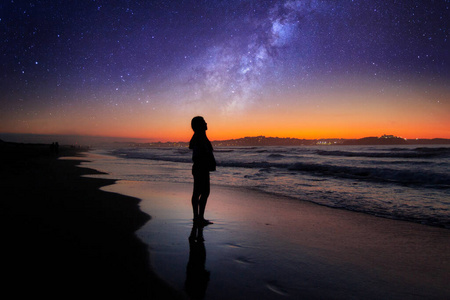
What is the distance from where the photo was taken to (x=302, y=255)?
328 centimetres

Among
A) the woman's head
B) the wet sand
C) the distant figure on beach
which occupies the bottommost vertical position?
the wet sand

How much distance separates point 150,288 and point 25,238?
2585 millimetres

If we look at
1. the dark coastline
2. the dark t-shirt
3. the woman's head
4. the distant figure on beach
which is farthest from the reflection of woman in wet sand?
the woman's head

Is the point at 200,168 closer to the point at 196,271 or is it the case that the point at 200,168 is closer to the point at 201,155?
the point at 201,155

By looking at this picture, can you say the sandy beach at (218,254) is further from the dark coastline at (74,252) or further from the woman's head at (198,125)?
the woman's head at (198,125)

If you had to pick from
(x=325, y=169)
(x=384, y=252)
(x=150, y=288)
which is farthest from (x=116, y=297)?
(x=325, y=169)

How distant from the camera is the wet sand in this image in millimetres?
2457

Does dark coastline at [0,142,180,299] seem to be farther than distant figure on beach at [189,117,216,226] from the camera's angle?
No

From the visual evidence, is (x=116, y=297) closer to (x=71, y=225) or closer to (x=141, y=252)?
(x=141, y=252)

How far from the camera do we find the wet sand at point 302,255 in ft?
8.06

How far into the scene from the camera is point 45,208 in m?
5.51

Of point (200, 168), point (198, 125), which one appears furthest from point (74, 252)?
point (198, 125)

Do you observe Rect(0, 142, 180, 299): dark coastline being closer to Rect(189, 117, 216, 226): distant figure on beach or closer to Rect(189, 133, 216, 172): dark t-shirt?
Rect(189, 117, 216, 226): distant figure on beach

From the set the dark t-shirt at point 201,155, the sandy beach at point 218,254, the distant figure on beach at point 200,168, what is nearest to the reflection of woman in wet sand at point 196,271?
the sandy beach at point 218,254
